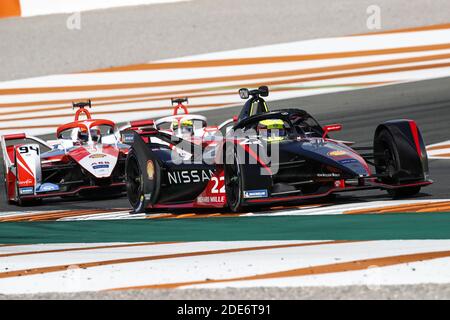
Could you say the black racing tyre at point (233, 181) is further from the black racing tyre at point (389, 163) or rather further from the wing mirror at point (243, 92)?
the wing mirror at point (243, 92)

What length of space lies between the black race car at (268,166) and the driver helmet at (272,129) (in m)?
0.01

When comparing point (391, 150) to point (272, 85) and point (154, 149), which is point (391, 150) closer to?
point (154, 149)

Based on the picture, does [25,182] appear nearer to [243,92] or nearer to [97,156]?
[97,156]

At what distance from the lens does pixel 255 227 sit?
10.7m

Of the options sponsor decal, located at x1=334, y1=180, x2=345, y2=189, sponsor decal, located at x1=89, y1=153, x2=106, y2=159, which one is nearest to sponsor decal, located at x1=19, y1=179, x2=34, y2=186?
sponsor decal, located at x1=89, y1=153, x2=106, y2=159

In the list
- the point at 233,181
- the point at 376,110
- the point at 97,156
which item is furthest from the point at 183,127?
the point at 376,110

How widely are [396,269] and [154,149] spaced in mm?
5760

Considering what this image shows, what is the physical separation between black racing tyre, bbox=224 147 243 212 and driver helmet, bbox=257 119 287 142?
66 cm

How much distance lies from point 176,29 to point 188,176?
15.4 meters

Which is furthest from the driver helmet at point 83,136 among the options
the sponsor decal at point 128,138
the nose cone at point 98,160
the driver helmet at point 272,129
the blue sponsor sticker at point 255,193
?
the blue sponsor sticker at point 255,193

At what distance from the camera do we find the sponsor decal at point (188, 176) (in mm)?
12602

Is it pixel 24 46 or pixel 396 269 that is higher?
pixel 24 46
